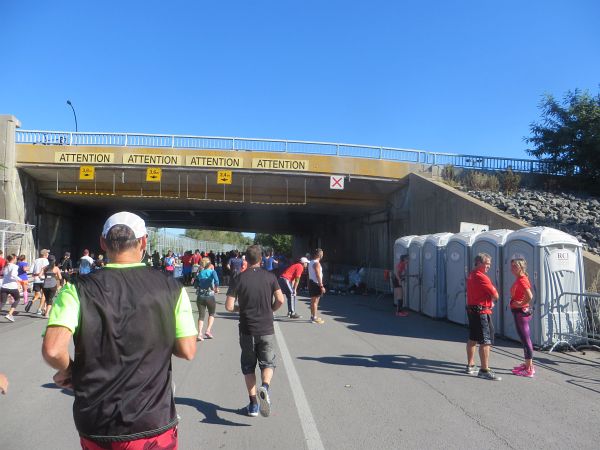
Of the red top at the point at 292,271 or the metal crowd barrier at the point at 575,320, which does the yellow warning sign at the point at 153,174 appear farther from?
the metal crowd barrier at the point at 575,320

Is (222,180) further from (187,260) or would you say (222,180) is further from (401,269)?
(401,269)

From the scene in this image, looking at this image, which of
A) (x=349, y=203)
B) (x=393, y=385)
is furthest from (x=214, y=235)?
(x=393, y=385)

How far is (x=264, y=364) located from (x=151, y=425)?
119 inches

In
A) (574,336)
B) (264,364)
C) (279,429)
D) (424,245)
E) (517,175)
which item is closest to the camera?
(279,429)

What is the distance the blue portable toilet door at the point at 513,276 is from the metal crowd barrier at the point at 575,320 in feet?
1.28

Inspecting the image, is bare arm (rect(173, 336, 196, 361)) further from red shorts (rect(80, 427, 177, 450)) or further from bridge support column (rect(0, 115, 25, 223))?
bridge support column (rect(0, 115, 25, 223))

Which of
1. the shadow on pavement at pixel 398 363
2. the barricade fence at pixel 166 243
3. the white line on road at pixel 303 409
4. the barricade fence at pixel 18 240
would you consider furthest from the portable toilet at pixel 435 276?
the barricade fence at pixel 166 243

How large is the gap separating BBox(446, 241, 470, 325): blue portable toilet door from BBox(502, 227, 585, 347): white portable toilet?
238 cm

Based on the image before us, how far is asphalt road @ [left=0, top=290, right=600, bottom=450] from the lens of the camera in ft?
14.4

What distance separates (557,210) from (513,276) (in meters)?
9.76

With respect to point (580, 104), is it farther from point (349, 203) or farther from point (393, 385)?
point (393, 385)

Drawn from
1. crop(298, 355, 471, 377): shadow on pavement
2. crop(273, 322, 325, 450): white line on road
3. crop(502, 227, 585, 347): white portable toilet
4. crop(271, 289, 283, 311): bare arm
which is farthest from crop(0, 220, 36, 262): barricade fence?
crop(502, 227, 585, 347): white portable toilet

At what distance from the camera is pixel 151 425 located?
2.15m

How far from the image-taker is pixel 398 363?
24.5ft
